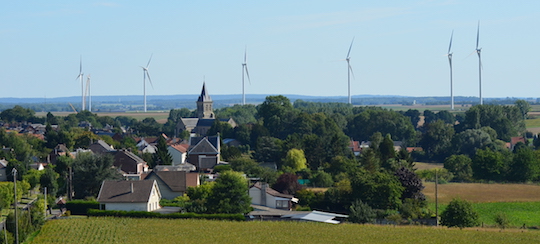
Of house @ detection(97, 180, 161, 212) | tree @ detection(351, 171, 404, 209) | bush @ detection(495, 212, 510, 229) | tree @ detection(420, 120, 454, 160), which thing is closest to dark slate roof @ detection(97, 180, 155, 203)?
house @ detection(97, 180, 161, 212)

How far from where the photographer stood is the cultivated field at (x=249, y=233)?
43000 mm

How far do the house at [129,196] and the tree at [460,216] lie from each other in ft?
62.0

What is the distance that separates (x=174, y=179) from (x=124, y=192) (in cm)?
716

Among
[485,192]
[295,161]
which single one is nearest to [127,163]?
[295,161]

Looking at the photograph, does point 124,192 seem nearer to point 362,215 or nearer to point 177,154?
point 362,215

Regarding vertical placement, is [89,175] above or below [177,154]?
above

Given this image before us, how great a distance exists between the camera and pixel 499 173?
260 feet

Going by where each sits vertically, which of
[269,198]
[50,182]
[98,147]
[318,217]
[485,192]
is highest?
[98,147]

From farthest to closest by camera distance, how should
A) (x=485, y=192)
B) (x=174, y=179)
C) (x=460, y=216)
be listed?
(x=485, y=192) < (x=174, y=179) < (x=460, y=216)

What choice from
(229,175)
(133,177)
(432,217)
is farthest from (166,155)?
(432,217)

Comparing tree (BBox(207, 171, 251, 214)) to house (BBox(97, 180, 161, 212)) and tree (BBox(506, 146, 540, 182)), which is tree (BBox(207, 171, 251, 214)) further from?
tree (BBox(506, 146, 540, 182))

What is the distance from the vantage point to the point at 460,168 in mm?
83750

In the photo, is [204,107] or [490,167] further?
[204,107]

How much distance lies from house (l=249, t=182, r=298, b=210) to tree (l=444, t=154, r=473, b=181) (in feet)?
88.6
